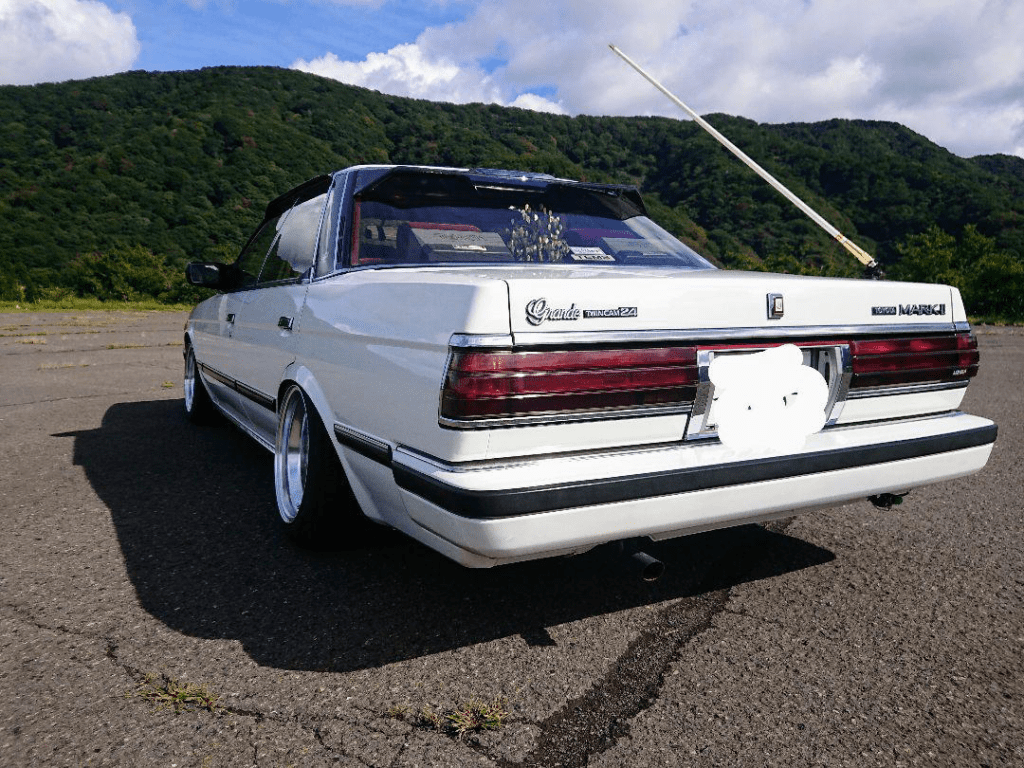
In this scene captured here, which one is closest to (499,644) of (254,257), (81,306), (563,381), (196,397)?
(563,381)

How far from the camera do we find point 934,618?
259 centimetres

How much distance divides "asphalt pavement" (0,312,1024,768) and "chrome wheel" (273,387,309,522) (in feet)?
0.64

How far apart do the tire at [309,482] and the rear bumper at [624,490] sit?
643mm

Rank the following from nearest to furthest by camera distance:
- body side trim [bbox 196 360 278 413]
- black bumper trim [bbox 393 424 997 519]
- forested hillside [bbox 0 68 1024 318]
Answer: black bumper trim [bbox 393 424 997 519], body side trim [bbox 196 360 278 413], forested hillside [bbox 0 68 1024 318]

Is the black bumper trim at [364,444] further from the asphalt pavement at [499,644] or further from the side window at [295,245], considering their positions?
the side window at [295,245]

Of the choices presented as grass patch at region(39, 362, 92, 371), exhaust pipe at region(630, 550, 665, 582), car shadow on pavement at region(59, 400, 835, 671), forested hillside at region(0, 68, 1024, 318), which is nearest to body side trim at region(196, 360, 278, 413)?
car shadow on pavement at region(59, 400, 835, 671)

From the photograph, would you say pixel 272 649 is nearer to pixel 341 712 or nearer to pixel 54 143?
pixel 341 712

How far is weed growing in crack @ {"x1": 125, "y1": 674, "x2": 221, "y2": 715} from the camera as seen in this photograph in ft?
6.57

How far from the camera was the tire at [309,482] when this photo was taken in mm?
2803

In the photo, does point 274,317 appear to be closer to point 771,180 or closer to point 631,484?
point 631,484

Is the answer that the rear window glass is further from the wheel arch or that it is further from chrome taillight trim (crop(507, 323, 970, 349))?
chrome taillight trim (crop(507, 323, 970, 349))

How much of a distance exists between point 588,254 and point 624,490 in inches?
54.8

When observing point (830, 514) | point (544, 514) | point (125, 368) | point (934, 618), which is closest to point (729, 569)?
point (934, 618)

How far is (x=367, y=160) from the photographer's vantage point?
2635 inches
